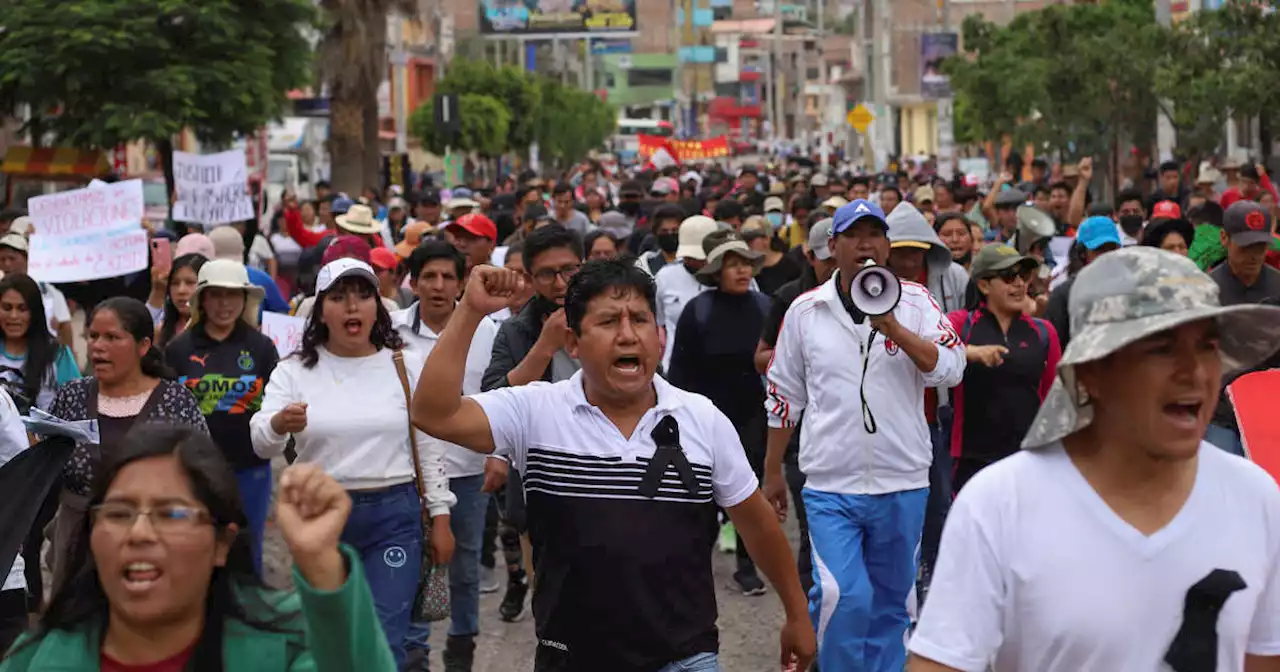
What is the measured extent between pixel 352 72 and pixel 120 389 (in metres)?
26.6

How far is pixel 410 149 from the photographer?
88062mm

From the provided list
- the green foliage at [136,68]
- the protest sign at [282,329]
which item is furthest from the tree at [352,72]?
the protest sign at [282,329]

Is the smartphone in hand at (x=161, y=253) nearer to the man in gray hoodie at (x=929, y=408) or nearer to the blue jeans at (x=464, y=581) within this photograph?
the blue jeans at (x=464, y=581)

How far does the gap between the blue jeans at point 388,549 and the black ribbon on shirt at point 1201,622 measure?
386 centimetres

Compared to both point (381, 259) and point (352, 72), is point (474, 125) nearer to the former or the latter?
point (352, 72)

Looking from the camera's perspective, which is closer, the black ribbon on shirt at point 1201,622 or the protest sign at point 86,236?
the black ribbon on shirt at point 1201,622

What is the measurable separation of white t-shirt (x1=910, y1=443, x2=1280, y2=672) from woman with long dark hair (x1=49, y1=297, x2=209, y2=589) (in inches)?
170

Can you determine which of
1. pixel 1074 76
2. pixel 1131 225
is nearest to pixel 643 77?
pixel 1074 76

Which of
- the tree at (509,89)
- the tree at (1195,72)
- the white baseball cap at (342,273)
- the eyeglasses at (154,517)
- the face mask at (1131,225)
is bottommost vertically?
the face mask at (1131,225)

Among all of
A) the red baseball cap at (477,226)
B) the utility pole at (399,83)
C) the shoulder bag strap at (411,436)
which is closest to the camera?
the shoulder bag strap at (411,436)

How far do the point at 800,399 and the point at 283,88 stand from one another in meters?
20.5

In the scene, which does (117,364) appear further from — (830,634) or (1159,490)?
(1159,490)

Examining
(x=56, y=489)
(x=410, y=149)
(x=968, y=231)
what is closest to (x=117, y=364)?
(x=56, y=489)

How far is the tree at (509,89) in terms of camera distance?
64.9 m
